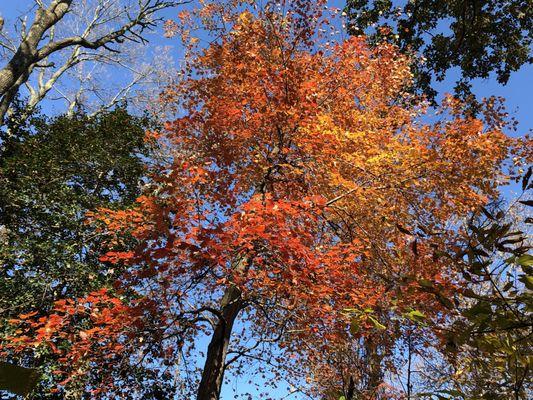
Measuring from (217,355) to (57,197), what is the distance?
6.51m

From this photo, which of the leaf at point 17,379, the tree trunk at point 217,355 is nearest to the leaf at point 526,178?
the leaf at point 17,379

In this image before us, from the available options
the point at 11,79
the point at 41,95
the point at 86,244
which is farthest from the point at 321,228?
the point at 41,95

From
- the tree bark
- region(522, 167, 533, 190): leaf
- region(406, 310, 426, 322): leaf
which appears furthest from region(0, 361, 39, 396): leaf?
the tree bark

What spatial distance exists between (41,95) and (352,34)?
1303 cm

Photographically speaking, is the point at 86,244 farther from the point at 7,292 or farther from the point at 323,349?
the point at 323,349

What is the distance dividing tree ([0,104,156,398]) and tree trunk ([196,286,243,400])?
392 centimetres

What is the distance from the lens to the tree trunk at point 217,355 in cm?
747

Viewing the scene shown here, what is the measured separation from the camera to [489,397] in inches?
68.3

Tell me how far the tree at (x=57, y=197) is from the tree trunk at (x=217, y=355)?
12.8 feet

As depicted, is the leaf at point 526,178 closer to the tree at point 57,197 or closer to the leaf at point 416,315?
the leaf at point 416,315

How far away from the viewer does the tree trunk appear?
747cm

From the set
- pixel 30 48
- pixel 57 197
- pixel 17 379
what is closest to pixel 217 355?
pixel 57 197

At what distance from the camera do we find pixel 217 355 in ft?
25.7

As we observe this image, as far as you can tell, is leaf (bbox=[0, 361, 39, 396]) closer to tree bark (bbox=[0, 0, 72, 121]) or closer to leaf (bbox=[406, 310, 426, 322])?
leaf (bbox=[406, 310, 426, 322])
